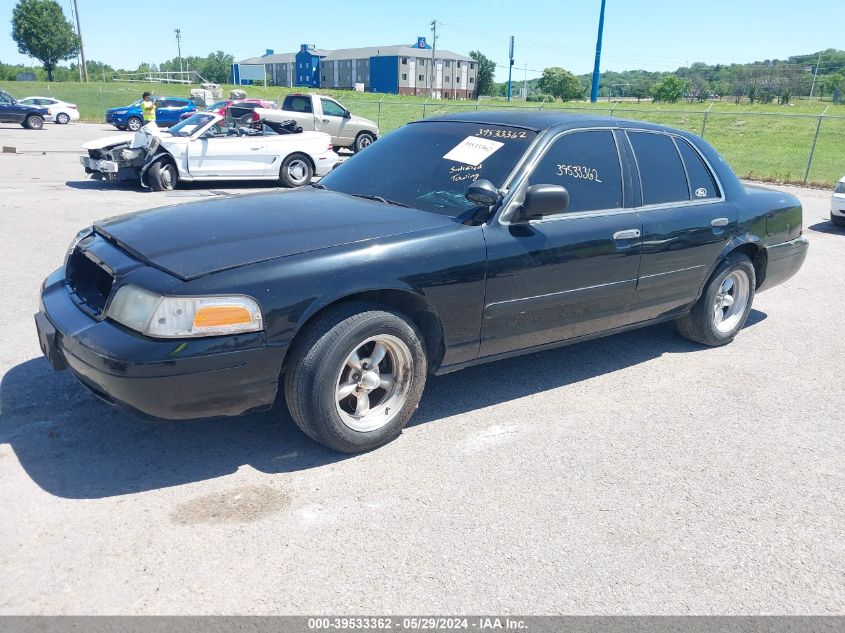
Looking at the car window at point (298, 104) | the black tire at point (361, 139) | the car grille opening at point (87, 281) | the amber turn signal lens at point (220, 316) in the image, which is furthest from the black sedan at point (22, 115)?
the amber turn signal lens at point (220, 316)

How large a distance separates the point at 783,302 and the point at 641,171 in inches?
125

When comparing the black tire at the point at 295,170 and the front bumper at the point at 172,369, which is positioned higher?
the front bumper at the point at 172,369

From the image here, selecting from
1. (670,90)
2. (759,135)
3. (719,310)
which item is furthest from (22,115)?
(670,90)

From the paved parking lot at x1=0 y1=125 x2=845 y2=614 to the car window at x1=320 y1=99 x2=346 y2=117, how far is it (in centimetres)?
1527

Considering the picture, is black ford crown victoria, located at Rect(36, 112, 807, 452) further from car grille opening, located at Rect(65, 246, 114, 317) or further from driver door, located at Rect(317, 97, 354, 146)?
driver door, located at Rect(317, 97, 354, 146)

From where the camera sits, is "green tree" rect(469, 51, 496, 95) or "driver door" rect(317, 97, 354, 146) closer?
"driver door" rect(317, 97, 354, 146)

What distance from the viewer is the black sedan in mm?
29422

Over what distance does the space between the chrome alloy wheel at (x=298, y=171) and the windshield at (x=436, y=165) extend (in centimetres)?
904

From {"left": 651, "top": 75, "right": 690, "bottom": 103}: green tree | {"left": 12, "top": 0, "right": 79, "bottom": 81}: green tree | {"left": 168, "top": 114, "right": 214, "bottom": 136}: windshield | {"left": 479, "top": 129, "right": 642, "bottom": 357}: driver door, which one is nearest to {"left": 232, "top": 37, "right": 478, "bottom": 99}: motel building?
{"left": 651, "top": 75, "right": 690, "bottom": 103}: green tree

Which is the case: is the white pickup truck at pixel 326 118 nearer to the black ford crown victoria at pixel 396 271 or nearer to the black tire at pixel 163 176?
the black tire at pixel 163 176

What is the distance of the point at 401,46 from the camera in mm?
107938

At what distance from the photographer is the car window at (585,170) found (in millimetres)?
4150

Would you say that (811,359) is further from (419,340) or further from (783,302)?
(419,340)

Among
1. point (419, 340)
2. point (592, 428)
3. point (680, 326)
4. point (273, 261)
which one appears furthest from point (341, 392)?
point (680, 326)
